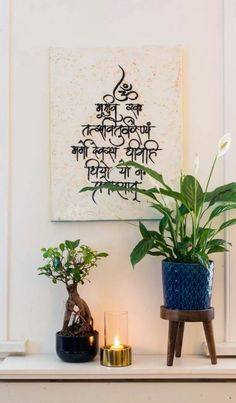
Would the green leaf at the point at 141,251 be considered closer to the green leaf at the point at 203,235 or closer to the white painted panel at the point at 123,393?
the green leaf at the point at 203,235

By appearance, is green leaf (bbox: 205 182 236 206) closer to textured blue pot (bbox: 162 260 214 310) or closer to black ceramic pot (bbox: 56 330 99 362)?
textured blue pot (bbox: 162 260 214 310)

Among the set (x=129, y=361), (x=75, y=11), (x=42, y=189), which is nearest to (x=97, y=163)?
(x=42, y=189)

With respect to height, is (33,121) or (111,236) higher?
(33,121)

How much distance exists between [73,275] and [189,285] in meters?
0.39

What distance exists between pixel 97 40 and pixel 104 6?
0.13m

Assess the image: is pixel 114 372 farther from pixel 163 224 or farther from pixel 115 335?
pixel 163 224

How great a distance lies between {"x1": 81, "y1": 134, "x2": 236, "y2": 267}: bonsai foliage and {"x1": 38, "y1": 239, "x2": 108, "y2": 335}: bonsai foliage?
0.62 feet

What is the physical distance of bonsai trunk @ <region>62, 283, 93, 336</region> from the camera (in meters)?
1.64

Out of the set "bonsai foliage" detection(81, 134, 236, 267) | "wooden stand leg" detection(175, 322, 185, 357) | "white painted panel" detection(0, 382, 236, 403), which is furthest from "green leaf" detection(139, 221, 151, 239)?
"white painted panel" detection(0, 382, 236, 403)

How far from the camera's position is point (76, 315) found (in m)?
1.66

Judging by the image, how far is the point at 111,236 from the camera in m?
1.76

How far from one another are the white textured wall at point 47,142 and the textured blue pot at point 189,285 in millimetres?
196

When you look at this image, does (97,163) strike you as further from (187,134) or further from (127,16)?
(127,16)

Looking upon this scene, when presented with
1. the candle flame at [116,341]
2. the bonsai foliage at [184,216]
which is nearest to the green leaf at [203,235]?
the bonsai foliage at [184,216]
